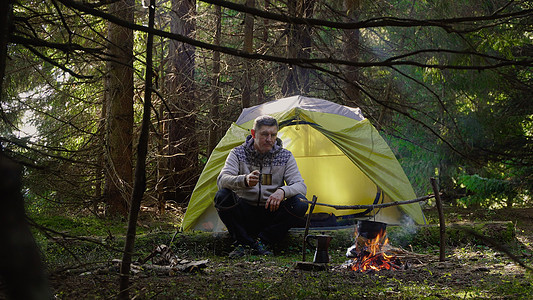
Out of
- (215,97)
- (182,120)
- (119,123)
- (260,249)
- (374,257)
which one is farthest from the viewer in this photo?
(182,120)

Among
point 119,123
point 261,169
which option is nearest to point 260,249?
point 261,169

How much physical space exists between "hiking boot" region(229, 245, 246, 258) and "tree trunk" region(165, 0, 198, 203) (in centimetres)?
444

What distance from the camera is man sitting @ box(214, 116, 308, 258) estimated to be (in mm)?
5059

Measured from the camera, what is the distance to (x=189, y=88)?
9.47 meters

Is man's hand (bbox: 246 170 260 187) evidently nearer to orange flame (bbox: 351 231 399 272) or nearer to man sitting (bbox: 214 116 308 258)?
man sitting (bbox: 214 116 308 258)

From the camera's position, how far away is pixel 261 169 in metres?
5.47

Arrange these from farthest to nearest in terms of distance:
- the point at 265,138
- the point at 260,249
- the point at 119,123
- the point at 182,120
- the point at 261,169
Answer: the point at 182,120, the point at 119,123, the point at 261,169, the point at 265,138, the point at 260,249

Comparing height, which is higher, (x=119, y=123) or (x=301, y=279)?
(x=119, y=123)

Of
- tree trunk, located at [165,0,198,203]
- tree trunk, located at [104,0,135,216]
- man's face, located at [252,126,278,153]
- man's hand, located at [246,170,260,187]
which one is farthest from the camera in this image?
tree trunk, located at [165,0,198,203]

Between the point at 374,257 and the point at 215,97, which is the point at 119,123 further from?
the point at 374,257

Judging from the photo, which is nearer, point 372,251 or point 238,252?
point 372,251

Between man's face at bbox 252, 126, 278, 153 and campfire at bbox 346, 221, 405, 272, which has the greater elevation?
man's face at bbox 252, 126, 278, 153

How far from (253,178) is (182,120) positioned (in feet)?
16.4

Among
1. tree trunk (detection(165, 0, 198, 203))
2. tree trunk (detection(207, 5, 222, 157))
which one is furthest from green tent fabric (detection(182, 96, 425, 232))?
tree trunk (detection(165, 0, 198, 203))
